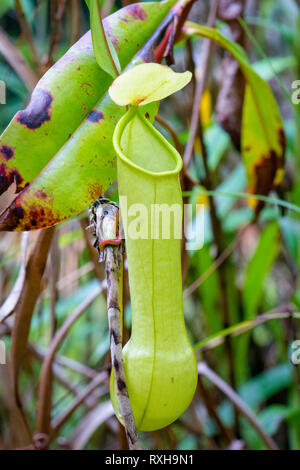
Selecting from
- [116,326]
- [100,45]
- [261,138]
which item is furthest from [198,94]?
[116,326]

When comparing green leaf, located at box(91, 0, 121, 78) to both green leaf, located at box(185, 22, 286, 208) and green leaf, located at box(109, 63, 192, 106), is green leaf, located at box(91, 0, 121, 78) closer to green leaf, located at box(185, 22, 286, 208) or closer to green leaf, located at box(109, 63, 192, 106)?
green leaf, located at box(109, 63, 192, 106)

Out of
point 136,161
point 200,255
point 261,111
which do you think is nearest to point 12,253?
point 200,255

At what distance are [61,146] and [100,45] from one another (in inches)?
4.2

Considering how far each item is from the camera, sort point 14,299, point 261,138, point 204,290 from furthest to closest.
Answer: point 204,290 → point 261,138 → point 14,299

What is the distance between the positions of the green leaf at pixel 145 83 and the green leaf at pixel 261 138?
1.36 ft

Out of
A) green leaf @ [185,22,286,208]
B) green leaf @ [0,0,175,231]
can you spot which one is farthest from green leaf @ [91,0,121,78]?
green leaf @ [185,22,286,208]

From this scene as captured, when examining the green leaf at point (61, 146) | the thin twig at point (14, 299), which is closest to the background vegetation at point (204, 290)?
the thin twig at point (14, 299)

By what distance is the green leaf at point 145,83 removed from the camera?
38 cm

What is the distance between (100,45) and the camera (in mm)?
418

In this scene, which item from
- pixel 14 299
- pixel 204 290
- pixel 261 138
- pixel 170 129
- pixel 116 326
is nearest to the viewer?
pixel 116 326

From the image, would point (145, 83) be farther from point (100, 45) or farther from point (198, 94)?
point (198, 94)

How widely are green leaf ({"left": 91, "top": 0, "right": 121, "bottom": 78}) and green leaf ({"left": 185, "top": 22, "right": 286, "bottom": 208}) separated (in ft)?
1.33
